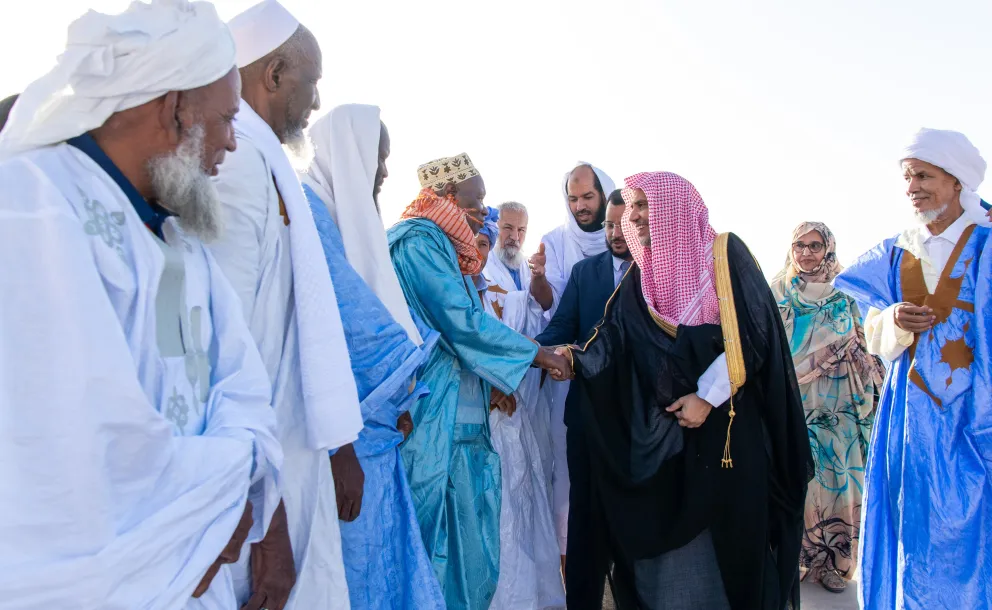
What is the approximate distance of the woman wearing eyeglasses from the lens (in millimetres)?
6062

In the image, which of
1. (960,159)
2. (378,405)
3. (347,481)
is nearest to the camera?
(347,481)

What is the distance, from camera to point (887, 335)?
4.50m

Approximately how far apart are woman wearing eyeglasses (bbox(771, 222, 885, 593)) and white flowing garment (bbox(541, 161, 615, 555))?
196cm

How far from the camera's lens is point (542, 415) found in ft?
17.0

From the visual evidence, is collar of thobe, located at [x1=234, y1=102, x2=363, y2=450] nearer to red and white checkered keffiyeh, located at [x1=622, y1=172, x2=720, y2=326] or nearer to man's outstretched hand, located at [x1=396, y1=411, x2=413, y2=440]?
man's outstretched hand, located at [x1=396, y1=411, x2=413, y2=440]

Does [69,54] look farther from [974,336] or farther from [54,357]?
[974,336]

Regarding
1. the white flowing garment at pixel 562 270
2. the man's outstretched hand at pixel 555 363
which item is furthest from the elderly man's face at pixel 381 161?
the white flowing garment at pixel 562 270

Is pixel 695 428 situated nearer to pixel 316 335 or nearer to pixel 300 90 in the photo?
pixel 316 335

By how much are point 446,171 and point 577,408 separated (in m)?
1.49

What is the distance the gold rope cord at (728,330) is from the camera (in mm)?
3895

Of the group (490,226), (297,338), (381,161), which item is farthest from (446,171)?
(297,338)

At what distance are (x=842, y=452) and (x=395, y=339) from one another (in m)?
4.38

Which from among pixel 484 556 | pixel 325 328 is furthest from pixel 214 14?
pixel 484 556

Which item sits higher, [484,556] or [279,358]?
[279,358]
